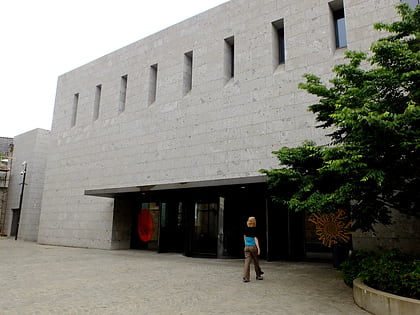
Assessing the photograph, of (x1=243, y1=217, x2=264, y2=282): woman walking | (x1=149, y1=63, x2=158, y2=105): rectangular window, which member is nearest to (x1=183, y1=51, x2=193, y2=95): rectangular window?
(x1=149, y1=63, x2=158, y2=105): rectangular window

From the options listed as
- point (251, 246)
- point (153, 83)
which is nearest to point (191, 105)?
point (153, 83)

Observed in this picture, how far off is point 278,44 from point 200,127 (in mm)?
4967

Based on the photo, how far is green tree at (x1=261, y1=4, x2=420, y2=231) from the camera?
19.3 ft

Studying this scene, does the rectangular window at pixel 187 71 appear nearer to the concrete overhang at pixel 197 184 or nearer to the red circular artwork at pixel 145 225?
the concrete overhang at pixel 197 184

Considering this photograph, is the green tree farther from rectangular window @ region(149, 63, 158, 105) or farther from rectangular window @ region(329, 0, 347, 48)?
rectangular window @ region(149, 63, 158, 105)

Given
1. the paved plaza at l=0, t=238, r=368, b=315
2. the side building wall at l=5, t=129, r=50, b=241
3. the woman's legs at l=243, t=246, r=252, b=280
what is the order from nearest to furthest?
the paved plaza at l=0, t=238, r=368, b=315, the woman's legs at l=243, t=246, r=252, b=280, the side building wall at l=5, t=129, r=50, b=241

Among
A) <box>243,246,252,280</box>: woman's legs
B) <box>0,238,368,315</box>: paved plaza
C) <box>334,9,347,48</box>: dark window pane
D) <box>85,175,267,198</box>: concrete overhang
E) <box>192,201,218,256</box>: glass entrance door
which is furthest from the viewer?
<box>192,201,218,256</box>: glass entrance door

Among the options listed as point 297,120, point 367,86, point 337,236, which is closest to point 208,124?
point 297,120

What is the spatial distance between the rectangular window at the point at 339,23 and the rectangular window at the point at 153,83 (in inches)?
364

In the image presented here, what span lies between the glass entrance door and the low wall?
324 inches

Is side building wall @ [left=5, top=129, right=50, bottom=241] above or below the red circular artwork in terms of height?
above

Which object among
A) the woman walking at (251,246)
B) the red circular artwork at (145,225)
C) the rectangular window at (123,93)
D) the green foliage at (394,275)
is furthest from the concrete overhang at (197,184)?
the rectangular window at (123,93)

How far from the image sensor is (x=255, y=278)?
8891mm

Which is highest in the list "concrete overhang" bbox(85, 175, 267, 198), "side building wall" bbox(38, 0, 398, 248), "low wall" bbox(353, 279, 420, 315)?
"side building wall" bbox(38, 0, 398, 248)
